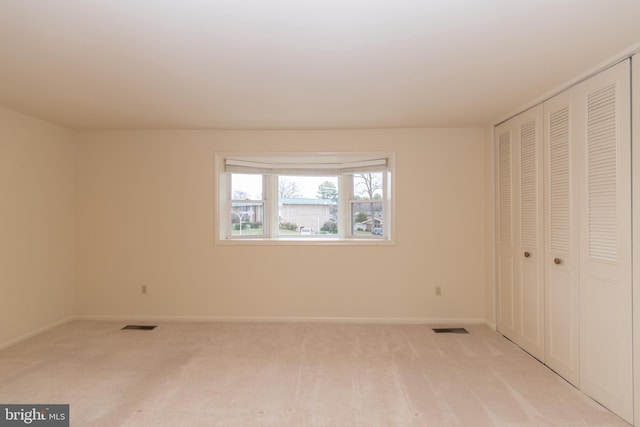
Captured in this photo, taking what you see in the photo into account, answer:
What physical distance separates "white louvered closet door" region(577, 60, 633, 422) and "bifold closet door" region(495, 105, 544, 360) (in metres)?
0.51

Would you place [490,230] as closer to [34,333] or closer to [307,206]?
[307,206]

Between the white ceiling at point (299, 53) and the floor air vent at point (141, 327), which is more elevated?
the white ceiling at point (299, 53)

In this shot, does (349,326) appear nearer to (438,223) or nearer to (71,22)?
(438,223)

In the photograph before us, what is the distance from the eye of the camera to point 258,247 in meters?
4.22

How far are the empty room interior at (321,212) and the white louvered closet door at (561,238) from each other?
0.02 m

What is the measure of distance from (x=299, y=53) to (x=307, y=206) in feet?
8.65

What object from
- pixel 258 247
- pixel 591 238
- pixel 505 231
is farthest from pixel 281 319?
pixel 591 238

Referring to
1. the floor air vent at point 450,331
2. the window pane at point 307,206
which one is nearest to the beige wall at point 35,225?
the window pane at point 307,206

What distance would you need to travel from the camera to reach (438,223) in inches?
163

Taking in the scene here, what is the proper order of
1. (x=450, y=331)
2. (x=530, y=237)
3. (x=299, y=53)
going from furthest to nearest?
(x=450, y=331)
(x=530, y=237)
(x=299, y=53)

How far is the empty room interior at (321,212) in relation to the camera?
2088 mm

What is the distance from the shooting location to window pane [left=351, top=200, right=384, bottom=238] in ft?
14.8

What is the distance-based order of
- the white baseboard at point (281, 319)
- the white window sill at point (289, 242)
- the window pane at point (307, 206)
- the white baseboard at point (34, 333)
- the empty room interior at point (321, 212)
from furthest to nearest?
the window pane at point (307, 206) → the white window sill at point (289, 242) → the white baseboard at point (281, 319) → the white baseboard at point (34, 333) → the empty room interior at point (321, 212)

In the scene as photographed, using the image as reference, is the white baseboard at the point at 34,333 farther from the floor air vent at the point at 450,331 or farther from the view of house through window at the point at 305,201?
the floor air vent at the point at 450,331
